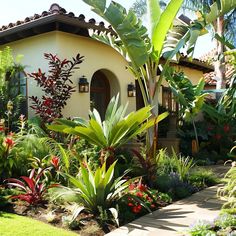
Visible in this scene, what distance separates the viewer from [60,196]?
680 cm

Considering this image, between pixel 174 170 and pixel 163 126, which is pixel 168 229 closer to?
pixel 174 170

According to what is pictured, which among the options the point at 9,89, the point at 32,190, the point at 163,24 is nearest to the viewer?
the point at 32,190

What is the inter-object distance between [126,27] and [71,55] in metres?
3.90

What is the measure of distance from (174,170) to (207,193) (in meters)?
1.24

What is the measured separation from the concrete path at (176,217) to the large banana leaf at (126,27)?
3.32m

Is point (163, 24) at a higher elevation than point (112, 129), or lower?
higher

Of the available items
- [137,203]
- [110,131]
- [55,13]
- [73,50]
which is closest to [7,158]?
[110,131]

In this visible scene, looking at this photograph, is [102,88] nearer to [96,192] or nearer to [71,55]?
[71,55]

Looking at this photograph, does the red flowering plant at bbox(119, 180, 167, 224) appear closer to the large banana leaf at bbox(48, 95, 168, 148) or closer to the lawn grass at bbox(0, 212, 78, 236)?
the large banana leaf at bbox(48, 95, 168, 148)

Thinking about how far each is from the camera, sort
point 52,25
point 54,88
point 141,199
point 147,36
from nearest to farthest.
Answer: point 141,199
point 147,36
point 54,88
point 52,25

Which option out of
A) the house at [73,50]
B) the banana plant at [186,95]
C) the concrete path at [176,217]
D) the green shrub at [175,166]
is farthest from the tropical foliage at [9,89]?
the concrete path at [176,217]

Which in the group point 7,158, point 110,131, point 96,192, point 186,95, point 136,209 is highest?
point 186,95

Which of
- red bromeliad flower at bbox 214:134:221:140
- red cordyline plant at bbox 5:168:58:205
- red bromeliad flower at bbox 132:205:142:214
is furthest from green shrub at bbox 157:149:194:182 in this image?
red bromeliad flower at bbox 214:134:221:140

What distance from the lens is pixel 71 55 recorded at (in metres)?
11.5
